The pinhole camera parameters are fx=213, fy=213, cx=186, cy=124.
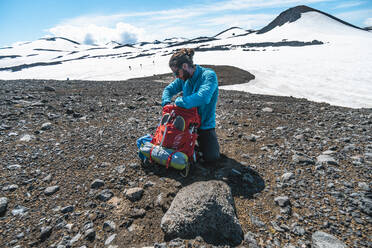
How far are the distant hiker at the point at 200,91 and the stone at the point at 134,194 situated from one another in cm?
161

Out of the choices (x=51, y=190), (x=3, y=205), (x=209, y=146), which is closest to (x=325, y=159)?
(x=209, y=146)

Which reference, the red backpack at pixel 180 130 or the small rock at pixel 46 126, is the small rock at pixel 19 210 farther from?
the small rock at pixel 46 126

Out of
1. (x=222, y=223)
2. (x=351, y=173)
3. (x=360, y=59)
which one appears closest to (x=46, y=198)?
(x=222, y=223)

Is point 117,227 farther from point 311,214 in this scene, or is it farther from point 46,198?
point 311,214

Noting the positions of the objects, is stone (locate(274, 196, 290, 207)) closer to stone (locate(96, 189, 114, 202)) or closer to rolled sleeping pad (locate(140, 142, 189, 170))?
rolled sleeping pad (locate(140, 142, 189, 170))

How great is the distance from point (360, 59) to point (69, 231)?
32111mm

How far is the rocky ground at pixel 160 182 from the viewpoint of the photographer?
2.77 meters

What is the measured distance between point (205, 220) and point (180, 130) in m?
1.84

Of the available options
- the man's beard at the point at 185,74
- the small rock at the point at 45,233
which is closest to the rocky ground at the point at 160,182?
the small rock at the point at 45,233

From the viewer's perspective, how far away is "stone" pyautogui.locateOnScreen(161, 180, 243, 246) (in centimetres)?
261

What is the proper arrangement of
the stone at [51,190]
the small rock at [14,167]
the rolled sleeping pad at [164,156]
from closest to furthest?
the stone at [51,190]
the rolled sleeping pad at [164,156]
the small rock at [14,167]

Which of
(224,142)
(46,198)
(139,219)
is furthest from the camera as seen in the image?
(224,142)

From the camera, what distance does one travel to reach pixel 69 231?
2.88m

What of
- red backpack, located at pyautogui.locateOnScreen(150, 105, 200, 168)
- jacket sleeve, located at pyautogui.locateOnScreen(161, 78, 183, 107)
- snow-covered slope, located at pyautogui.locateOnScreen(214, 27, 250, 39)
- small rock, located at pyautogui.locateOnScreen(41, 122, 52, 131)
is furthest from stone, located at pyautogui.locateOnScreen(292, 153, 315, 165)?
snow-covered slope, located at pyautogui.locateOnScreen(214, 27, 250, 39)
